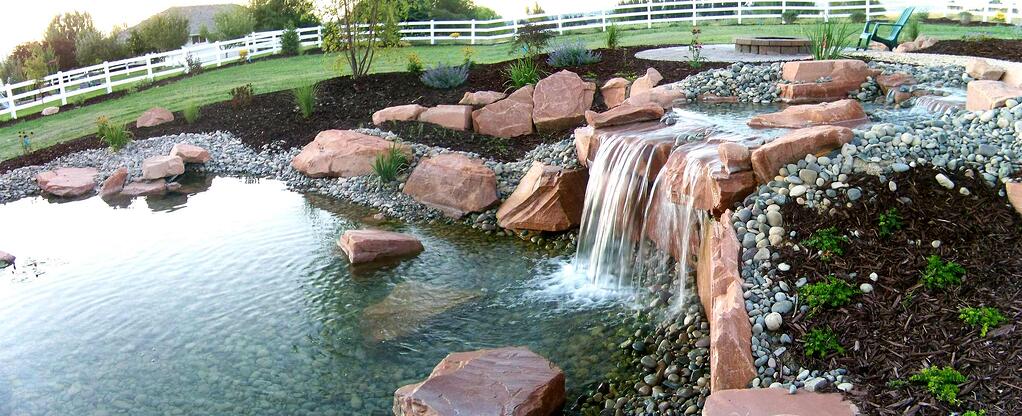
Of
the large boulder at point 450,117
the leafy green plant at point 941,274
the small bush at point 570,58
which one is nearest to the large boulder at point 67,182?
the large boulder at point 450,117

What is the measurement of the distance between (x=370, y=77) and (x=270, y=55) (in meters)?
9.87

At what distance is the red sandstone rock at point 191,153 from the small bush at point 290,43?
11.8m

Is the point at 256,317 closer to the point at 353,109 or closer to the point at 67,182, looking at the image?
the point at 67,182

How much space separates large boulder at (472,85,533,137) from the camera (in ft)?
35.7

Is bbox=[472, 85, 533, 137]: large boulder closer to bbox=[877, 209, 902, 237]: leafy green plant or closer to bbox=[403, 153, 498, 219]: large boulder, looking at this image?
bbox=[403, 153, 498, 219]: large boulder

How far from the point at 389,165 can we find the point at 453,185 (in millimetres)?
1164

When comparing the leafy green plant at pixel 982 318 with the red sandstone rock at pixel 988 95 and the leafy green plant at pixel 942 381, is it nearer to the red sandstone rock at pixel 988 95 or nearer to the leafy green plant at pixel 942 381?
the leafy green plant at pixel 942 381

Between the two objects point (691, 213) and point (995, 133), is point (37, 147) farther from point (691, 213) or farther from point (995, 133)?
point (995, 133)

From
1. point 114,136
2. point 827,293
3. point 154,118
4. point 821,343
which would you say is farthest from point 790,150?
point 154,118

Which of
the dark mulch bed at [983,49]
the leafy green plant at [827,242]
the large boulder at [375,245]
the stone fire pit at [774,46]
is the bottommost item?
the large boulder at [375,245]

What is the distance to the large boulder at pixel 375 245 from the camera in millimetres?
7441

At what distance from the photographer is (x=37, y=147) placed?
13148 mm

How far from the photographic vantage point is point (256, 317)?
6.25 meters

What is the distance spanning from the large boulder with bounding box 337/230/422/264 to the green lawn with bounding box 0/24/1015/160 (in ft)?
24.2
